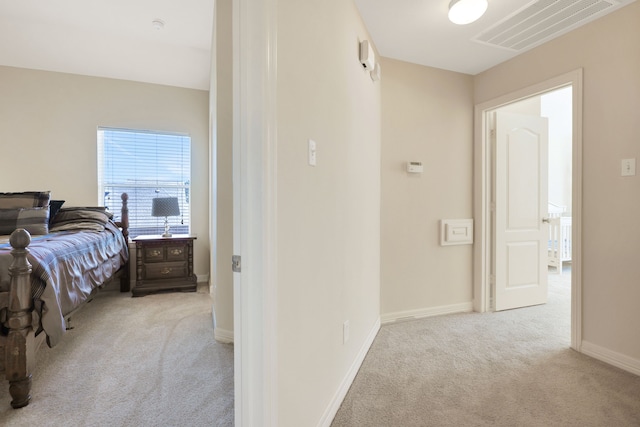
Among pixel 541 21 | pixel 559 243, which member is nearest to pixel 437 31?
pixel 541 21

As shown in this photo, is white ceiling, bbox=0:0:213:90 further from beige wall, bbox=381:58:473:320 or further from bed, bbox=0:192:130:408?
beige wall, bbox=381:58:473:320

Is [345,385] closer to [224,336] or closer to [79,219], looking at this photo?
[224,336]

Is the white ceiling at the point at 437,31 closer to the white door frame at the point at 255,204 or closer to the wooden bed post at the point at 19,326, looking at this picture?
the white door frame at the point at 255,204

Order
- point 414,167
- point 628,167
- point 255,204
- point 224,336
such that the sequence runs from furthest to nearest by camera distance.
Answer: point 414,167 → point 224,336 → point 628,167 → point 255,204

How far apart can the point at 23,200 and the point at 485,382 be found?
3973 mm

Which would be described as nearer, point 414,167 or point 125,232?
point 414,167

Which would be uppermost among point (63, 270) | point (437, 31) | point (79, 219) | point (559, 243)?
point (437, 31)

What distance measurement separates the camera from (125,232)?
150 inches

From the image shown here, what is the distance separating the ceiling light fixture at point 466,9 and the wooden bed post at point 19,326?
9.00 feet

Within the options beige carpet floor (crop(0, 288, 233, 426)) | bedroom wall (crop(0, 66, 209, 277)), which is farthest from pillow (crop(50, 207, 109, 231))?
beige carpet floor (crop(0, 288, 233, 426))

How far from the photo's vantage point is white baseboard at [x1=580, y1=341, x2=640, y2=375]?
203cm

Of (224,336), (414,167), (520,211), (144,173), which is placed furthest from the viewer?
(144,173)

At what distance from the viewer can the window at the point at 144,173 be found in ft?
12.7

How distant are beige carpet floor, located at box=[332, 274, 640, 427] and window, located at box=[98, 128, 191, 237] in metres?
3.11
